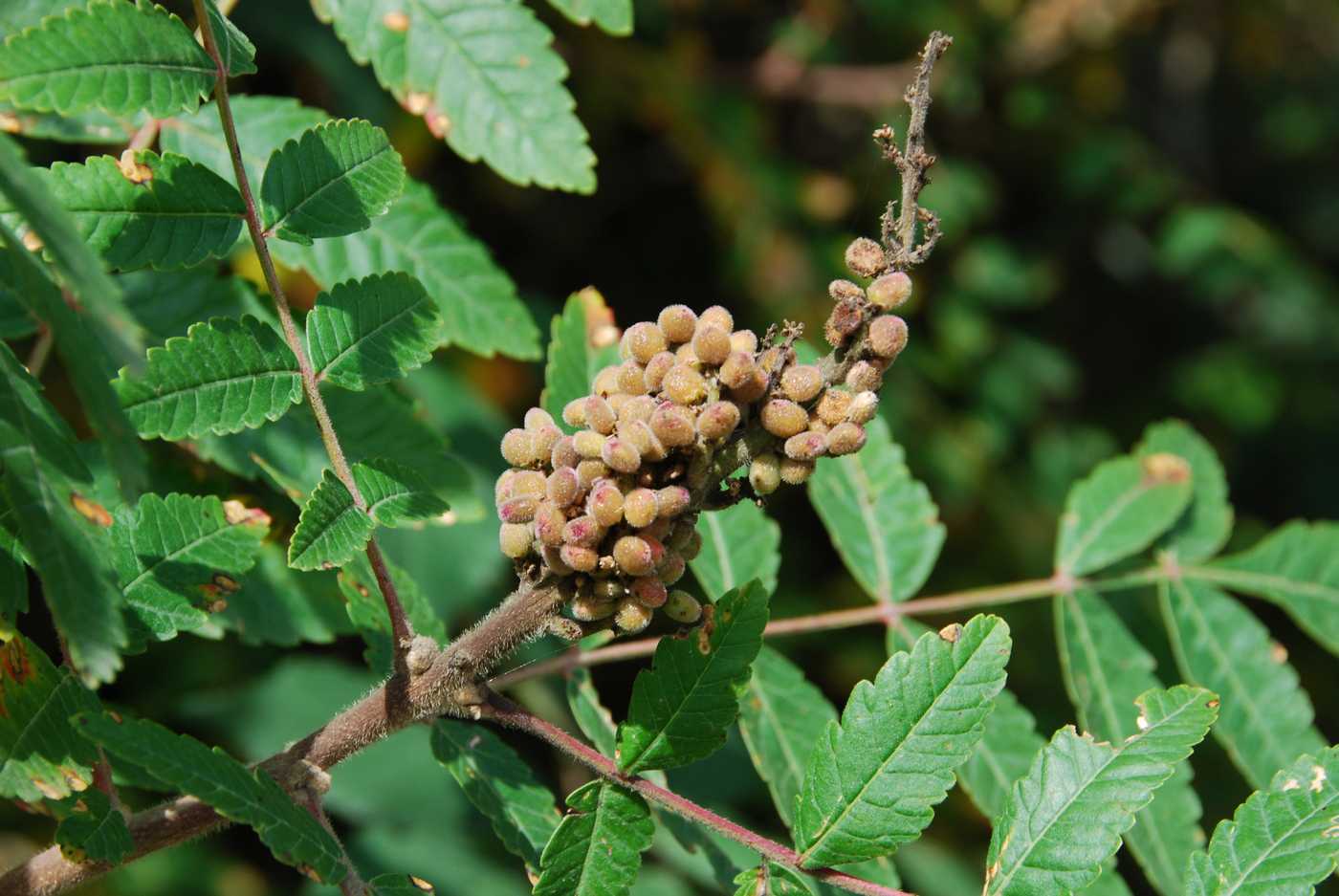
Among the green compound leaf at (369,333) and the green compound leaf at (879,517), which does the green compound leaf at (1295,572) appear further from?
the green compound leaf at (369,333)

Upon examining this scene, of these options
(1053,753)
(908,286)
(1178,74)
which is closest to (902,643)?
(1053,753)

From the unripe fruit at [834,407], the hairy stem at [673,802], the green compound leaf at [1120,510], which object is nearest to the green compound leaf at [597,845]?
the hairy stem at [673,802]

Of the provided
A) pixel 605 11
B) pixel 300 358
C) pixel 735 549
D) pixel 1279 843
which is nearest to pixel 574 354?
pixel 735 549

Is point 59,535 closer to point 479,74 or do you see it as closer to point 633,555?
point 633,555

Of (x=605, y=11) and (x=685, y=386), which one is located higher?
(x=605, y=11)

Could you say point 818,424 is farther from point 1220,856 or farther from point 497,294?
point 497,294

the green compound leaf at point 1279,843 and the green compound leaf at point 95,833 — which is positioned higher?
the green compound leaf at point 1279,843
